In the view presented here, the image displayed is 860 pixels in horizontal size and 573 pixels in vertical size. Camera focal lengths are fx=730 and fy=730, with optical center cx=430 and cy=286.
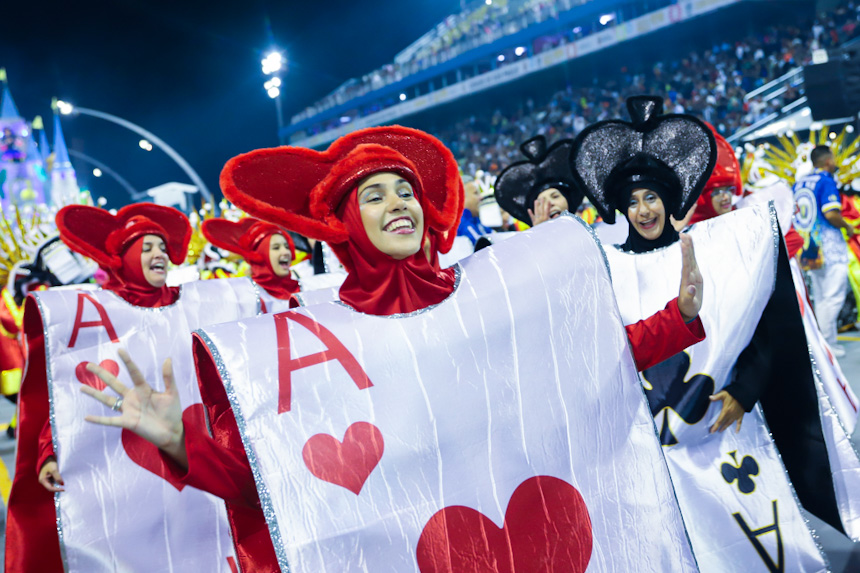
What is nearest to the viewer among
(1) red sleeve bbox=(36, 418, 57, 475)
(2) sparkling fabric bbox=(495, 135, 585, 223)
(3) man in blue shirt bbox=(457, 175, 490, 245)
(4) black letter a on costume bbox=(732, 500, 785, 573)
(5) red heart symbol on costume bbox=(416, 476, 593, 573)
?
(5) red heart symbol on costume bbox=(416, 476, 593, 573)

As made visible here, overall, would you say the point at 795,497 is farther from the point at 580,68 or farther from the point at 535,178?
the point at 580,68

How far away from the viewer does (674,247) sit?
2.52m

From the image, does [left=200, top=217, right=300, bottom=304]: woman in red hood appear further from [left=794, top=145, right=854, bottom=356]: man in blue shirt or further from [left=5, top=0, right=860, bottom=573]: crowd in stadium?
[left=794, top=145, right=854, bottom=356]: man in blue shirt

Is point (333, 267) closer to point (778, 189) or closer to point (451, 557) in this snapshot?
point (778, 189)

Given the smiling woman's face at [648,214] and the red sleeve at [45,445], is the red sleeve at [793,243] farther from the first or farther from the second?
the red sleeve at [45,445]

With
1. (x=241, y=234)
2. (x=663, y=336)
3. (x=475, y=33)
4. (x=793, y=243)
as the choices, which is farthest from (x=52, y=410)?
(x=475, y=33)

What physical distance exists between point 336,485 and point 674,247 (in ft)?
4.94

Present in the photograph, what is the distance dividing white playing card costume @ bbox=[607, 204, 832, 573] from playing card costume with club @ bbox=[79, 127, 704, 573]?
56 cm

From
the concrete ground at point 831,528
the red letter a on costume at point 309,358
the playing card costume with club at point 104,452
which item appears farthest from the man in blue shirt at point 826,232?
the red letter a on costume at point 309,358

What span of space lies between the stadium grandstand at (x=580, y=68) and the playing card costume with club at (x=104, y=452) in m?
15.9

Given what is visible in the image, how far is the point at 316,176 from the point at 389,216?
0.26 m

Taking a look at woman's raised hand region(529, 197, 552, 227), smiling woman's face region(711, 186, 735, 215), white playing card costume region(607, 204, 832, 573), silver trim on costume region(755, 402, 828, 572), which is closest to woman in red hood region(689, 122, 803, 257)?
smiling woman's face region(711, 186, 735, 215)

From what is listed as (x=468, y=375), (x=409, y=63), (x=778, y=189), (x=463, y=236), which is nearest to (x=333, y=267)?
(x=463, y=236)

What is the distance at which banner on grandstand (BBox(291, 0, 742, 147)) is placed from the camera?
70.1 ft
